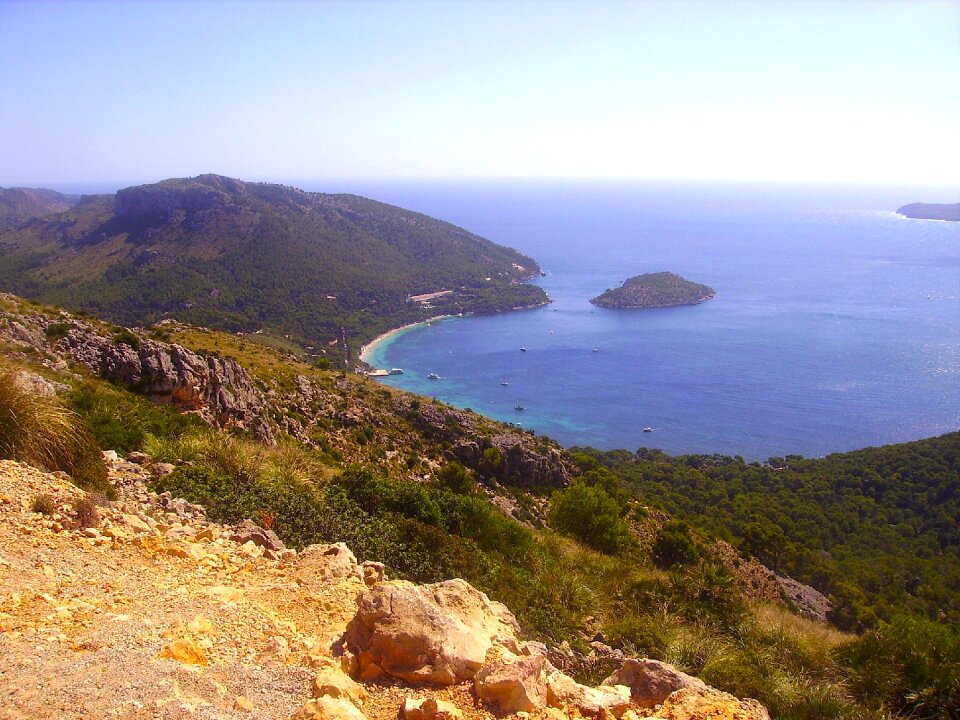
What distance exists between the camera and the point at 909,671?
22.9 feet

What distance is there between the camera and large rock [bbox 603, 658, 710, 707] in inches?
199

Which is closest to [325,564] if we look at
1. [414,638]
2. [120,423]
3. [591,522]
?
[414,638]

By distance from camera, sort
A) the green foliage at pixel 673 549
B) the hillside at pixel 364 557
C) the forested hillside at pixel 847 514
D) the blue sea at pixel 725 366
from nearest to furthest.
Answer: the hillside at pixel 364 557, the green foliage at pixel 673 549, the forested hillside at pixel 847 514, the blue sea at pixel 725 366

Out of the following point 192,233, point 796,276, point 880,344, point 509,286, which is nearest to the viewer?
point 880,344

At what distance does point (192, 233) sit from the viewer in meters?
112

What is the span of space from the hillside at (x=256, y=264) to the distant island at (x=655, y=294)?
57.3 ft

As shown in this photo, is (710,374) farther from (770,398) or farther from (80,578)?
(80,578)

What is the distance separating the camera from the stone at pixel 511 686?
4195 millimetres

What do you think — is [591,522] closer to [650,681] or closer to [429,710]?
[650,681]

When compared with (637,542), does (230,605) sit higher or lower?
higher

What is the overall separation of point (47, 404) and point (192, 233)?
119 meters

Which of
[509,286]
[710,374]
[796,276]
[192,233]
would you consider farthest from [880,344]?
[192,233]

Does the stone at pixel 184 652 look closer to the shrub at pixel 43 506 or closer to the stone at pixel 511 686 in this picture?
the stone at pixel 511 686

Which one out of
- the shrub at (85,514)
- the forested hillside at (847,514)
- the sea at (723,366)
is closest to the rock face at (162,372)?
A: the shrub at (85,514)
